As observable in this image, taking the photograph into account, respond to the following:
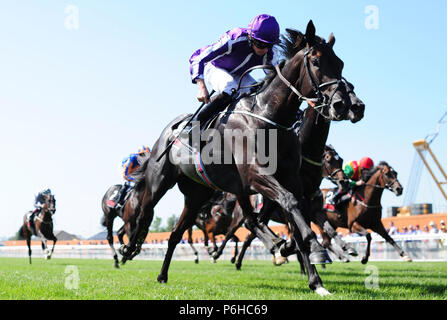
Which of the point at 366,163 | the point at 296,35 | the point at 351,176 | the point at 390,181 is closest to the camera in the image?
the point at 296,35

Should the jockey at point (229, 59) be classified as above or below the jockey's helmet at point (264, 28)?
below

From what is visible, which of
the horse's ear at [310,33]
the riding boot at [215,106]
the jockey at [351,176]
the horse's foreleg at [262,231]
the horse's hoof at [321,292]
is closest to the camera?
the horse's hoof at [321,292]

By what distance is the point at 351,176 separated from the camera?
48.1ft

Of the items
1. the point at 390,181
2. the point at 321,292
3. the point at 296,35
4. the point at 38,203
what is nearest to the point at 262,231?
the point at 321,292

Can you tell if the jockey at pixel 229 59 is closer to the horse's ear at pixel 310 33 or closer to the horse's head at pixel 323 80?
the horse's head at pixel 323 80

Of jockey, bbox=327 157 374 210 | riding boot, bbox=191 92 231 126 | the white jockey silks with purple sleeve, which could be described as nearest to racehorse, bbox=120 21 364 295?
riding boot, bbox=191 92 231 126

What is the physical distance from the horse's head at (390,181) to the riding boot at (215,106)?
931 cm

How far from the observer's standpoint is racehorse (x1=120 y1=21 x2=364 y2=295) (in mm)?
4816

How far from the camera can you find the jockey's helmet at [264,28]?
19.5 ft

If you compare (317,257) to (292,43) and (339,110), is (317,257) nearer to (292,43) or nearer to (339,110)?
(339,110)

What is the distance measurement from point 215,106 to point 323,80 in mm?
1631

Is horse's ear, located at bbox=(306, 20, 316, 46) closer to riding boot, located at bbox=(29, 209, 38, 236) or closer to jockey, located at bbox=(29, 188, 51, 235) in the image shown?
jockey, located at bbox=(29, 188, 51, 235)

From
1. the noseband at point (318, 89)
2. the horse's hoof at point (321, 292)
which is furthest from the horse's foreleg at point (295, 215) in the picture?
the noseband at point (318, 89)

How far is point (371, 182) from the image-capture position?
14359mm
